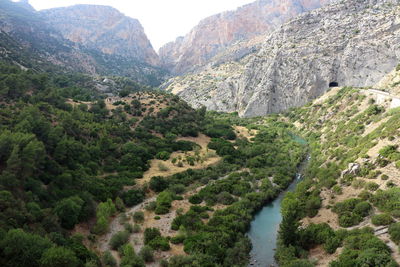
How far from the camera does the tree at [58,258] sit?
26.0 meters

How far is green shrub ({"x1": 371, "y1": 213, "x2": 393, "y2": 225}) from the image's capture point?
3193 cm

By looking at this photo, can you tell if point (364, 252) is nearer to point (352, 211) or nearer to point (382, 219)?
point (382, 219)

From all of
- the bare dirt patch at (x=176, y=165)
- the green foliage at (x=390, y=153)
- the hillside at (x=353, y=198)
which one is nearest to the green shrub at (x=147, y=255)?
Result: the hillside at (x=353, y=198)

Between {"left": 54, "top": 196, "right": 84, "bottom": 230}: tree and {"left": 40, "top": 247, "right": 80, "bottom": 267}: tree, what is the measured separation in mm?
9178

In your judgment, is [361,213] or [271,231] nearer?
[361,213]

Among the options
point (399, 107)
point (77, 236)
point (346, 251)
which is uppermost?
point (399, 107)

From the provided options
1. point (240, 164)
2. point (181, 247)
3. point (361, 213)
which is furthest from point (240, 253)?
point (240, 164)

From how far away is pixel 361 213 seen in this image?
118 ft

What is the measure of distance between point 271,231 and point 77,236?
23.1 m

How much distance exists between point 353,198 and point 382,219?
20.8 ft

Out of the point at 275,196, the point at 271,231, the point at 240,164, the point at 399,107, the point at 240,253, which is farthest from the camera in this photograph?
the point at 240,164

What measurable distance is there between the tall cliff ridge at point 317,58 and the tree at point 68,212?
313 ft

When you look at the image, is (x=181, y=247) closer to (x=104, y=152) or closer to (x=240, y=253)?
(x=240, y=253)

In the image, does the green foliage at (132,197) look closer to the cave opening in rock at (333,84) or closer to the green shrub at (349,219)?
the green shrub at (349,219)
